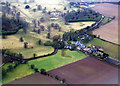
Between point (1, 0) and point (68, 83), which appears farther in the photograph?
point (1, 0)

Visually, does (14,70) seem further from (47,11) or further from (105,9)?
(105,9)

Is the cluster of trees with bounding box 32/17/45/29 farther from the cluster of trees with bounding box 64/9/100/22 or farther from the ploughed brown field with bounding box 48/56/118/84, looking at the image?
the ploughed brown field with bounding box 48/56/118/84

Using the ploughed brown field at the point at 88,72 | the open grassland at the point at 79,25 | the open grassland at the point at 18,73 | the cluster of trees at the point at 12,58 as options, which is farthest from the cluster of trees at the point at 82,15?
the open grassland at the point at 18,73

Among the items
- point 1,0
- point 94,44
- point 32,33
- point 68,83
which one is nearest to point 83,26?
point 94,44

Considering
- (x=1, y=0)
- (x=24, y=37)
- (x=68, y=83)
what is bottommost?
(x=68, y=83)

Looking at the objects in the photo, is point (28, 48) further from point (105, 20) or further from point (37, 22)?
point (105, 20)

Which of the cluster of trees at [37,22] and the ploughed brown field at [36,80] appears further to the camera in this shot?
the cluster of trees at [37,22]

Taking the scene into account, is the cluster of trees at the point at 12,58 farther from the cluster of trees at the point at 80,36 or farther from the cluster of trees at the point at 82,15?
the cluster of trees at the point at 82,15
